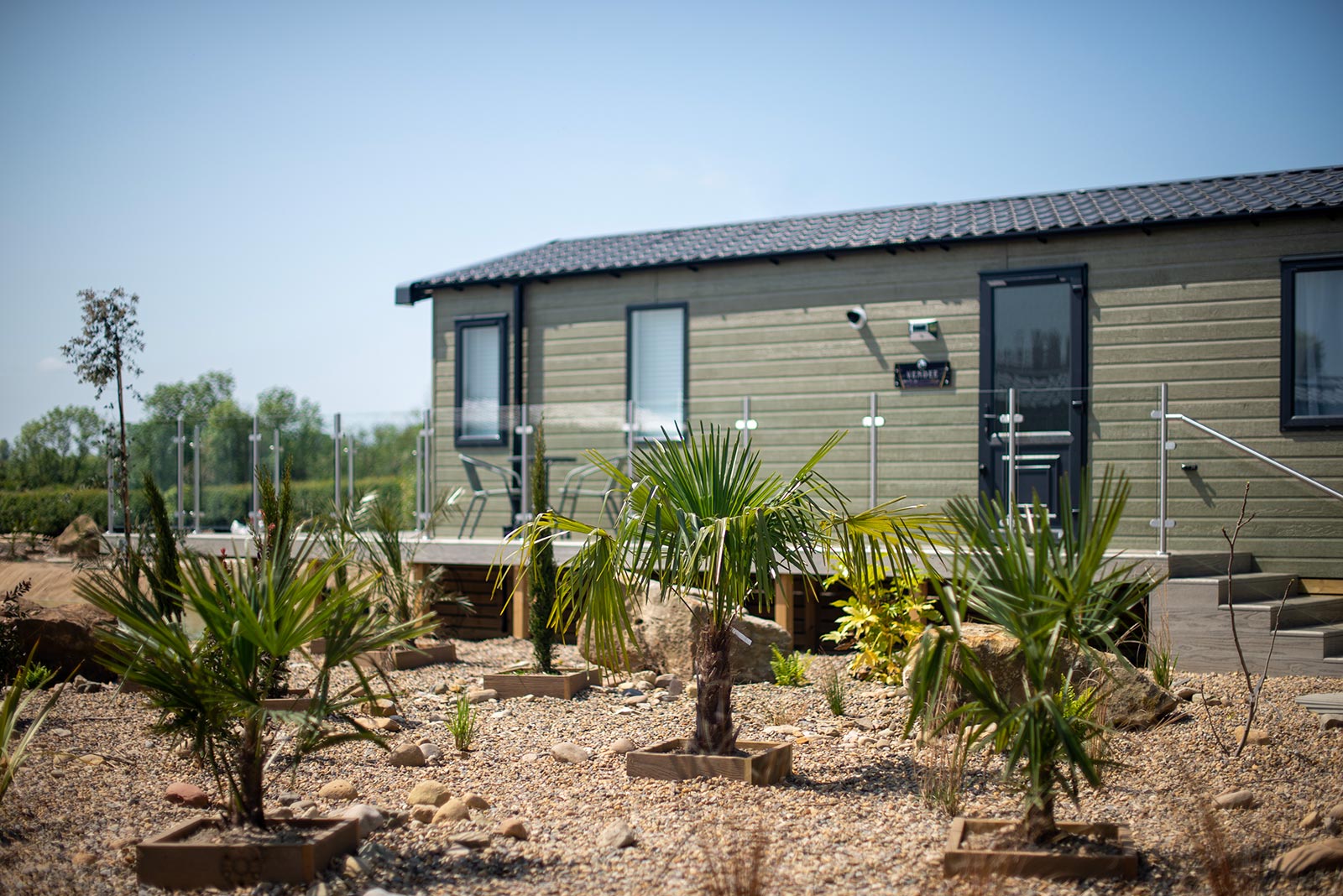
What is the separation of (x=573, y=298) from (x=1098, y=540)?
8.37m

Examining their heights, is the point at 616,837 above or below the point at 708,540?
below

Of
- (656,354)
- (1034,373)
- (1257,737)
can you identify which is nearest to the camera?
Answer: (1257,737)

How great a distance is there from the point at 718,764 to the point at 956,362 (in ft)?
18.7

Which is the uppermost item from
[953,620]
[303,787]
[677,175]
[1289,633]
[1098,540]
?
[677,175]

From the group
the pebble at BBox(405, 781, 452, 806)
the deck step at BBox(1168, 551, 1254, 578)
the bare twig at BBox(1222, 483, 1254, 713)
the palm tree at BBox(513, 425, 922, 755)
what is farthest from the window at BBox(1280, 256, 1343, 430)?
the pebble at BBox(405, 781, 452, 806)

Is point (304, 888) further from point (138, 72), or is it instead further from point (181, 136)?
point (181, 136)

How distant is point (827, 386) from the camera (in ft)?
33.2

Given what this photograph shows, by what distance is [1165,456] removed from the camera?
765 centimetres

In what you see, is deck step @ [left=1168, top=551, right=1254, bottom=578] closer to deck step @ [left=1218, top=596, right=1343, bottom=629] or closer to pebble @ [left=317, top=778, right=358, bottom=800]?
deck step @ [left=1218, top=596, right=1343, bottom=629]

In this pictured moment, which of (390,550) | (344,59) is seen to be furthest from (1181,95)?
(390,550)

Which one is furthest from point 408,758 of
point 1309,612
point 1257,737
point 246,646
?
point 1309,612

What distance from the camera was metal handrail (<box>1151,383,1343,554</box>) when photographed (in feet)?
24.4

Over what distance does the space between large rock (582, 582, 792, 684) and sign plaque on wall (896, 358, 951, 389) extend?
3.16 metres

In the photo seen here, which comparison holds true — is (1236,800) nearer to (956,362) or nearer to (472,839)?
(472,839)
